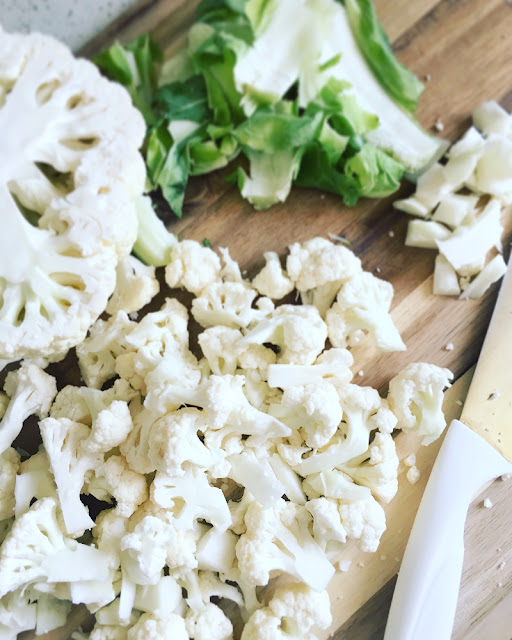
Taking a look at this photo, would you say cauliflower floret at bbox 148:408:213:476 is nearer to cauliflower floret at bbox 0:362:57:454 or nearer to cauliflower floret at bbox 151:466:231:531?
cauliflower floret at bbox 151:466:231:531

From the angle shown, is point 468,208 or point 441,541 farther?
point 468,208

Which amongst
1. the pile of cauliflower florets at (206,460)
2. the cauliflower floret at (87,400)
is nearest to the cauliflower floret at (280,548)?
the pile of cauliflower florets at (206,460)

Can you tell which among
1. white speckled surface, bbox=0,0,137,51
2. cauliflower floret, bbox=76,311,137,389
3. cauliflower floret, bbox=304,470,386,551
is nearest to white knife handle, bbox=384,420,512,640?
cauliflower floret, bbox=304,470,386,551

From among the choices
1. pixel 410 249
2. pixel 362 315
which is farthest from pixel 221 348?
pixel 410 249

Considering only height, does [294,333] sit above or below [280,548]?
above

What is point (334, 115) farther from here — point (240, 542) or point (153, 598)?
point (153, 598)

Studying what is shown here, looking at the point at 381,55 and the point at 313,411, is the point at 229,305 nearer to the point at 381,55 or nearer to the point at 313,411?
the point at 313,411
